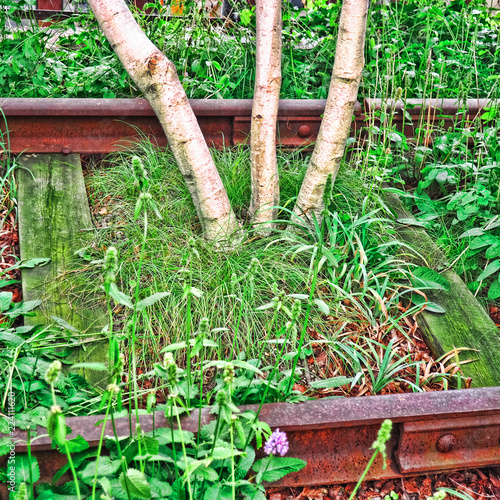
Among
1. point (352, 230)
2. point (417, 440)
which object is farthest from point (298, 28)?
point (417, 440)

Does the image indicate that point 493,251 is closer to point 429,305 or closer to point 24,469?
point 429,305

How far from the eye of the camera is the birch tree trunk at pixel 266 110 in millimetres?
3016

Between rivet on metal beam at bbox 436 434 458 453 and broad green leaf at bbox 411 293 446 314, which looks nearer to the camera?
rivet on metal beam at bbox 436 434 458 453

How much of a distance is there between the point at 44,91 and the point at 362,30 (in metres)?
2.39

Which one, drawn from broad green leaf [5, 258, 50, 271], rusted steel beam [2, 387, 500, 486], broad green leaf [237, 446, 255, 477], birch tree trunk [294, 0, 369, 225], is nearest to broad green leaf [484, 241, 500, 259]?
birch tree trunk [294, 0, 369, 225]

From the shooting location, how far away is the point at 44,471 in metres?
1.79

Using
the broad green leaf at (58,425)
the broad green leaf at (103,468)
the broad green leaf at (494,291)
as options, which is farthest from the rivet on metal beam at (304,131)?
the broad green leaf at (58,425)

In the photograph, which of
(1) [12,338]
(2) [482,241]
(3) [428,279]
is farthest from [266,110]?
(1) [12,338]

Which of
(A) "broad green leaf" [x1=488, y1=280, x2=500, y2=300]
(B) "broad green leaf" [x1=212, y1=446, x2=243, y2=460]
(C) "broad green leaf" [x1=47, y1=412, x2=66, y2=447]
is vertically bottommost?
(B) "broad green leaf" [x1=212, y1=446, x2=243, y2=460]

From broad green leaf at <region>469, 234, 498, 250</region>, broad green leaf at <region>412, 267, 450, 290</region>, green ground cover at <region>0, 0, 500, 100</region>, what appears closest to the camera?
broad green leaf at <region>412, 267, 450, 290</region>

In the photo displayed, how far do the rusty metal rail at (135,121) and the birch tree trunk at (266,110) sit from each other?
0.66 metres

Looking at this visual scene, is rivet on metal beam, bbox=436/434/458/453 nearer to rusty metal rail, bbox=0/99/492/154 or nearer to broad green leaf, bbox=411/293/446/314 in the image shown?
broad green leaf, bbox=411/293/446/314

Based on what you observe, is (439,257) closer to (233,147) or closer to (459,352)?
(459,352)

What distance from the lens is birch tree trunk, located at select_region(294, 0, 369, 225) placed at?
283cm
